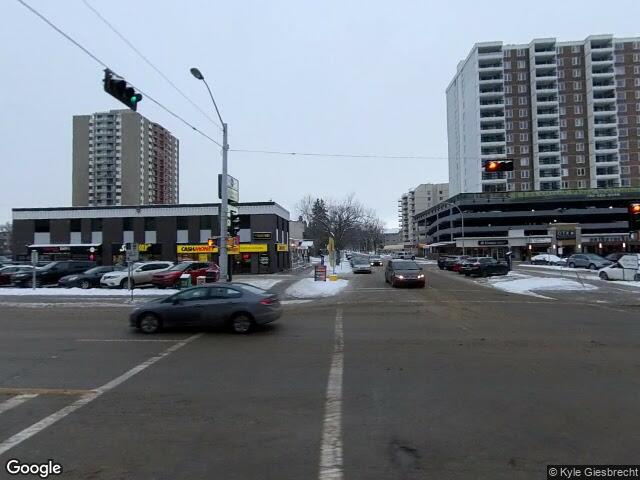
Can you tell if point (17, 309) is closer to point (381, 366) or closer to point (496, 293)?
point (381, 366)

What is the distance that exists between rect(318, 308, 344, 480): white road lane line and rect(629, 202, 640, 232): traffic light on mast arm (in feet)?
51.2

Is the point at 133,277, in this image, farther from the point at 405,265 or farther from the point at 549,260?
the point at 549,260

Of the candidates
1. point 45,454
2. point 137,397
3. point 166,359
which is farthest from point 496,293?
point 45,454

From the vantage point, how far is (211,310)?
39.2 feet

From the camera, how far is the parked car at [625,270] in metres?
29.1

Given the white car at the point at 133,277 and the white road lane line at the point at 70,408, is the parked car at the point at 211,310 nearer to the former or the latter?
Result: the white road lane line at the point at 70,408

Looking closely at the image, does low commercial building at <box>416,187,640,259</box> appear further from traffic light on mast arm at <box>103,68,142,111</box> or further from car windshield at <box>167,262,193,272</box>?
traffic light on mast arm at <box>103,68,142,111</box>

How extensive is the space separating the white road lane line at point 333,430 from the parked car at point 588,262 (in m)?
44.1

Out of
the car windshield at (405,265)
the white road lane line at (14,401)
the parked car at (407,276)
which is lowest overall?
the white road lane line at (14,401)

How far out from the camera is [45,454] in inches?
180

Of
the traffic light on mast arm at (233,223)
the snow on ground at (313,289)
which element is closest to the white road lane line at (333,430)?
the traffic light on mast arm at (233,223)

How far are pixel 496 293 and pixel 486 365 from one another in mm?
16516

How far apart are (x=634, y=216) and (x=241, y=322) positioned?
1601 cm

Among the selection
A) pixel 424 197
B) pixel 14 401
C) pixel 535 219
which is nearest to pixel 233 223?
pixel 14 401
